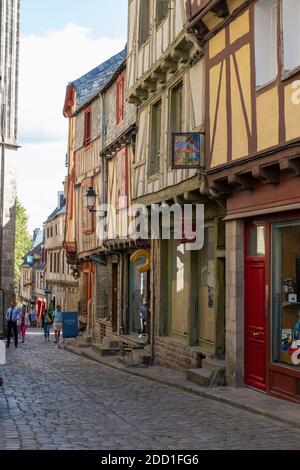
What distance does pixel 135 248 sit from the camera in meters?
17.5

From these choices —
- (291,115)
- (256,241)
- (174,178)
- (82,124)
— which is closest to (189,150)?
(174,178)

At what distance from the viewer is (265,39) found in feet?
31.7

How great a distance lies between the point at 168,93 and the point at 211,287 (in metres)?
4.10

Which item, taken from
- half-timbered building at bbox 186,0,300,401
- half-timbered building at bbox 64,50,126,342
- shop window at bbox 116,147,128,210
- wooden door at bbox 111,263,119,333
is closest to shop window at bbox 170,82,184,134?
half-timbered building at bbox 186,0,300,401

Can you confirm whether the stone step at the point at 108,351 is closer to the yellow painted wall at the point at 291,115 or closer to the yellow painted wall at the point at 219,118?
the yellow painted wall at the point at 219,118

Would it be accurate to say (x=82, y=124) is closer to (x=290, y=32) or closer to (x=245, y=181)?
(x=245, y=181)

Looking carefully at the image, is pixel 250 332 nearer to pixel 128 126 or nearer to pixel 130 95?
pixel 130 95

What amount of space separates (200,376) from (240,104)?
419 centimetres

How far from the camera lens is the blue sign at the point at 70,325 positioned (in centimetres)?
2394

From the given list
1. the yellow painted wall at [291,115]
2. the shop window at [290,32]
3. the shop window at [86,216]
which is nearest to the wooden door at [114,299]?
the shop window at [86,216]

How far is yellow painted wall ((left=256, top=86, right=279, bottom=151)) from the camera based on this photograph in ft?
29.9

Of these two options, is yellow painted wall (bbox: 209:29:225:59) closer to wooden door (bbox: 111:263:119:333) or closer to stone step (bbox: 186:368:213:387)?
stone step (bbox: 186:368:213:387)

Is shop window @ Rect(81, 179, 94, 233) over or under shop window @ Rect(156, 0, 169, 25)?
under

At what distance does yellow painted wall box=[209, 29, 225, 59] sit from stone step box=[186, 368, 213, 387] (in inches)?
197
